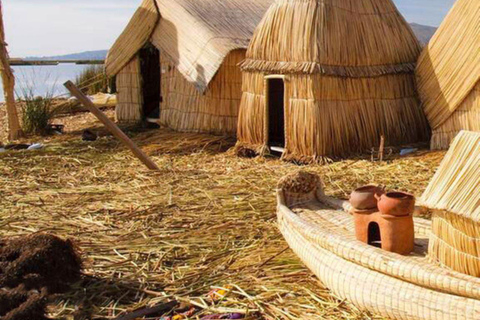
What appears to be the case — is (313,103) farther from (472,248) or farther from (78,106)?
(78,106)

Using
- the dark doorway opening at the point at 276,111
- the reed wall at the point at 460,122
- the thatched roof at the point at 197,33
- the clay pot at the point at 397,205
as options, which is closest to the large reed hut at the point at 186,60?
the thatched roof at the point at 197,33

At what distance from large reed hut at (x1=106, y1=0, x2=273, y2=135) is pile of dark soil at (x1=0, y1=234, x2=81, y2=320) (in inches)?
225

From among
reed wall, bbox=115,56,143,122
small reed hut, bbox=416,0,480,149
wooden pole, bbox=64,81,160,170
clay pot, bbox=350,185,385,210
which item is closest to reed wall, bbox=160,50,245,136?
reed wall, bbox=115,56,143,122

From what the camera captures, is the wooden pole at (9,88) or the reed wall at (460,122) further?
the wooden pole at (9,88)

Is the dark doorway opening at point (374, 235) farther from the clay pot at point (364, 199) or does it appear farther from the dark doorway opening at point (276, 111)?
the dark doorway opening at point (276, 111)

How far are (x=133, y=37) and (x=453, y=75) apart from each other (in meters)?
5.60

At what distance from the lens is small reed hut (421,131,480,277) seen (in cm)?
319

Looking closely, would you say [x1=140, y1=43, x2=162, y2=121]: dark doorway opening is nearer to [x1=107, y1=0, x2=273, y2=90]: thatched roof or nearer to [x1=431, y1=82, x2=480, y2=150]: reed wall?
[x1=107, y1=0, x2=273, y2=90]: thatched roof

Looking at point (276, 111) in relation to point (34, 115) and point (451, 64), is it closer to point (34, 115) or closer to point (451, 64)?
point (451, 64)

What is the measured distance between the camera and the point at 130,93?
39.3ft

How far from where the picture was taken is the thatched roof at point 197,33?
1004 cm

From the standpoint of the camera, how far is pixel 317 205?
16.9 ft

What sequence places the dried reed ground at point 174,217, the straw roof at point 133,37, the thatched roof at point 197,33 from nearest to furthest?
the dried reed ground at point 174,217
the thatched roof at point 197,33
the straw roof at point 133,37

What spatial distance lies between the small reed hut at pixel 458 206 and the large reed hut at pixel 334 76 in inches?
188
